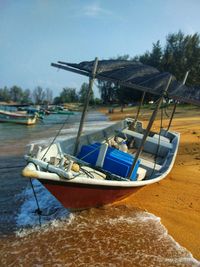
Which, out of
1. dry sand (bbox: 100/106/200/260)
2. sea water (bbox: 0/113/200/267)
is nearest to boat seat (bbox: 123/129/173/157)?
dry sand (bbox: 100/106/200/260)

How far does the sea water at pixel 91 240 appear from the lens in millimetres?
5688

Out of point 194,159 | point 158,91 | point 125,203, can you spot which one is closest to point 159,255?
point 125,203

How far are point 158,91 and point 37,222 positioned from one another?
4.29 metres

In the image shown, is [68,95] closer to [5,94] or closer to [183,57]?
[5,94]

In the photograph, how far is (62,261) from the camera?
5.67m

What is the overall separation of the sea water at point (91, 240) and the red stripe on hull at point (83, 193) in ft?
1.25

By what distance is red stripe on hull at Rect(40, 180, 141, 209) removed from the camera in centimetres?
625

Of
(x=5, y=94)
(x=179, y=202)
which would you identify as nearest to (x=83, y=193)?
(x=179, y=202)

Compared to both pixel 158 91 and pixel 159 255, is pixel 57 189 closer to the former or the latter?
pixel 159 255

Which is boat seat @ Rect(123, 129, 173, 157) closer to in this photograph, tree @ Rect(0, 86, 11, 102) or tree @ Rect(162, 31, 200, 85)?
tree @ Rect(162, 31, 200, 85)

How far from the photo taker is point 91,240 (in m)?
6.39

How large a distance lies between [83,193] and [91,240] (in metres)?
1.01

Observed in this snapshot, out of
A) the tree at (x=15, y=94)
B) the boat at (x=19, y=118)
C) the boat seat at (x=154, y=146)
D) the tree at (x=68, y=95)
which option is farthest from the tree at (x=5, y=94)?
the boat seat at (x=154, y=146)

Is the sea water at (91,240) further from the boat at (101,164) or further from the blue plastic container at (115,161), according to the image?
the blue plastic container at (115,161)
